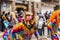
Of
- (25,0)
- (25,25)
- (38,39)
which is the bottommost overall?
(38,39)

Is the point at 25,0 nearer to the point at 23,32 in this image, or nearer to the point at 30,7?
the point at 30,7

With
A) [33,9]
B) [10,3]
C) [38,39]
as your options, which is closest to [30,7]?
[33,9]

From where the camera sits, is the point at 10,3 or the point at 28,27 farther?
the point at 10,3

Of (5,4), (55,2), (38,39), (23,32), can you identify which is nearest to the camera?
(23,32)

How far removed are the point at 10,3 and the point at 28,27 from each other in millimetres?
877

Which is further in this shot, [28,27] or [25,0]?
[25,0]

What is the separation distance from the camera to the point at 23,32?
3838mm

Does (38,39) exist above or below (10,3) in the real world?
below

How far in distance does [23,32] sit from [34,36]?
0.25 metres

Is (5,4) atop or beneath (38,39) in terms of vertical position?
atop

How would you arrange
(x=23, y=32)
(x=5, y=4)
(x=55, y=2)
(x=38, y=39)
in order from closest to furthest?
(x=23, y=32) < (x=38, y=39) < (x=5, y=4) < (x=55, y=2)

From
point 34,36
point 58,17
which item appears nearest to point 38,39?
point 34,36

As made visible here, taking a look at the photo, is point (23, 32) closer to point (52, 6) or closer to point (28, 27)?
point (28, 27)

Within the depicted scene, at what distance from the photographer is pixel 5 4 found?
4.60 m
